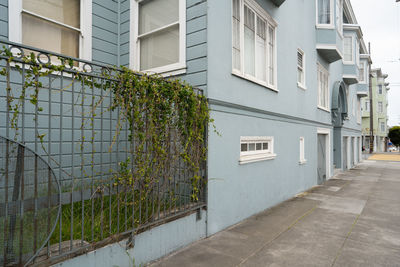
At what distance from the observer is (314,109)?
928cm

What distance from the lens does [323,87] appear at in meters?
10.8

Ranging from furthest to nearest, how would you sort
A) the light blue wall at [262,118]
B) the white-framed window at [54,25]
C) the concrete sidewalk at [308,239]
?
the light blue wall at [262,118] → the white-framed window at [54,25] → the concrete sidewalk at [308,239]

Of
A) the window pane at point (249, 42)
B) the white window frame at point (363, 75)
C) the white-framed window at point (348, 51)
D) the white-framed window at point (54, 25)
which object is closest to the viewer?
the white-framed window at point (54, 25)

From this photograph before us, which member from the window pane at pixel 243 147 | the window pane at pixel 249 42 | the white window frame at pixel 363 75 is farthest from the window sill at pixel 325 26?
the white window frame at pixel 363 75

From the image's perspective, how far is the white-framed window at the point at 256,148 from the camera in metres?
5.21

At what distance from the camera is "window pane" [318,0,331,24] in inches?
383

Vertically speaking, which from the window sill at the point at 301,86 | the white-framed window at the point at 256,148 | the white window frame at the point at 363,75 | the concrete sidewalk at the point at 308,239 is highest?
the white window frame at the point at 363,75

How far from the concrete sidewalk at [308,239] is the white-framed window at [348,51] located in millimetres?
9767

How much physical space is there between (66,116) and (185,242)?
282cm

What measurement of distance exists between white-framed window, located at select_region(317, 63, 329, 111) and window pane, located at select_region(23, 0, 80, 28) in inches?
339

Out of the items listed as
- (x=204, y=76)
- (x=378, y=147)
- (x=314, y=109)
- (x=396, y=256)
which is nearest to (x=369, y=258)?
(x=396, y=256)

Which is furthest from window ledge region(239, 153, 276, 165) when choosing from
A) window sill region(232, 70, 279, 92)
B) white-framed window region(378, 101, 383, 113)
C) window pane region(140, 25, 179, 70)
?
white-framed window region(378, 101, 383, 113)

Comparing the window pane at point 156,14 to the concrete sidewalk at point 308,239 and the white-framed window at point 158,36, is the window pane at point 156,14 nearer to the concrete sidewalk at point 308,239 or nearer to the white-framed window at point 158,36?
the white-framed window at point 158,36

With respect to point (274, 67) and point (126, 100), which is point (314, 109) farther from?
point (126, 100)
